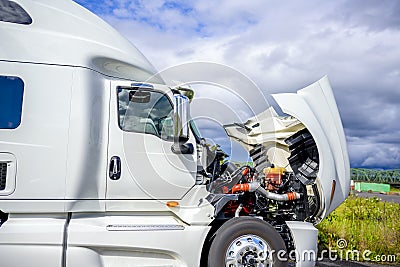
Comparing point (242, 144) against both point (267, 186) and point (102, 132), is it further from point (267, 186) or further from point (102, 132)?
point (102, 132)

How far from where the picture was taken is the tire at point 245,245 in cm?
506

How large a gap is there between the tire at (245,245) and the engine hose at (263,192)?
0.52 metres

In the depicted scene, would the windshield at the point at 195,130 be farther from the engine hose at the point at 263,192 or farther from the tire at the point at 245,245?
the tire at the point at 245,245

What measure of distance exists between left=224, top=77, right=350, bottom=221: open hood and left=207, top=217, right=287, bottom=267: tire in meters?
1.11

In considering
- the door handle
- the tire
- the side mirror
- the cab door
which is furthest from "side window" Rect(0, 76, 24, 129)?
the tire

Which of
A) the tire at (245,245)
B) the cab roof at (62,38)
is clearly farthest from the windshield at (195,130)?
the tire at (245,245)

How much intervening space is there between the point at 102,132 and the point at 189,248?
6.27 ft

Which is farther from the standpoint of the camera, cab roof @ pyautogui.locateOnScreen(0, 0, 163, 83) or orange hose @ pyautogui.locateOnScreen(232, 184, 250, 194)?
orange hose @ pyautogui.locateOnScreen(232, 184, 250, 194)

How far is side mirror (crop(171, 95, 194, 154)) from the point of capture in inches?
200

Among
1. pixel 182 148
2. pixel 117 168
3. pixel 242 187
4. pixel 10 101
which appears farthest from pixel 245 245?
pixel 10 101

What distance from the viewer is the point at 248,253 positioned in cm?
515

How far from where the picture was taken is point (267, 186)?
611 cm

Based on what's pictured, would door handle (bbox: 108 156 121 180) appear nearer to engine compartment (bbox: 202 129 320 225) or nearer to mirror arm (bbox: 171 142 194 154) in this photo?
mirror arm (bbox: 171 142 194 154)

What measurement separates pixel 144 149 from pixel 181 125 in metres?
0.60
